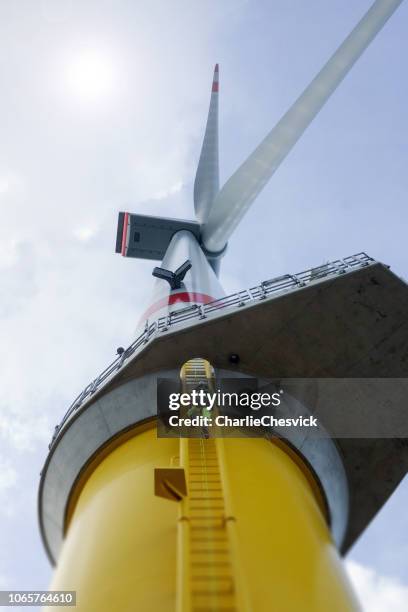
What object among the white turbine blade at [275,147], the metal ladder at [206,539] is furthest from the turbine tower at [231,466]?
the white turbine blade at [275,147]

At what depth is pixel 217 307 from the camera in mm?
13430

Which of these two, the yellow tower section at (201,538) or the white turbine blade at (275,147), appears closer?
the yellow tower section at (201,538)

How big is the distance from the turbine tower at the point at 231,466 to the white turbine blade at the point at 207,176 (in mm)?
10289

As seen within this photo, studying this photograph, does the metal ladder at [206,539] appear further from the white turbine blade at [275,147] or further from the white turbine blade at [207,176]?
the white turbine blade at [207,176]

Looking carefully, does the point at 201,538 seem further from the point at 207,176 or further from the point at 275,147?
the point at 207,176

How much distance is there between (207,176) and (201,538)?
25.2 meters

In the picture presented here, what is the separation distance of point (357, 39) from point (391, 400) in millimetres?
23139

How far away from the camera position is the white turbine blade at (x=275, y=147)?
2344cm

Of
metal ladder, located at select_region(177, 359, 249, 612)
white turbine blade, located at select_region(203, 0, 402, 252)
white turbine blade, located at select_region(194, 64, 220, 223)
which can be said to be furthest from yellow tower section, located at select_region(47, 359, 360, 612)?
white turbine blade, located at select_region(194, 64, 220, 223)

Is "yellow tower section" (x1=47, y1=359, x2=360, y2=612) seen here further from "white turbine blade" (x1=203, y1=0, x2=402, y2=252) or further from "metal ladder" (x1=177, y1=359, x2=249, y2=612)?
"white turbine blade" (x1=203, y1=0, x2=402, y2=252)


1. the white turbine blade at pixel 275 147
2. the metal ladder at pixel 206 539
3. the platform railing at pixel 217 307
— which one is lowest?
the metal ladder at pixel 206 539

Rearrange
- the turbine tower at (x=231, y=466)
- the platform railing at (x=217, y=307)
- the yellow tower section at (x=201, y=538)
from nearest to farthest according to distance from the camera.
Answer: the yellow tower section at (x=201, y=538), the turbine tower at (x=231, y=466), the platform railing at (x=217, y=307)

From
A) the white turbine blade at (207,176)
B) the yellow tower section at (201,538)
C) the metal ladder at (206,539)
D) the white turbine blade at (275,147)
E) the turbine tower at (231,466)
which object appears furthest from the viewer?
the white turbine blade at (207,176)

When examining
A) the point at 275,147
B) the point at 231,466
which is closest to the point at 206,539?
the point at 231,466
